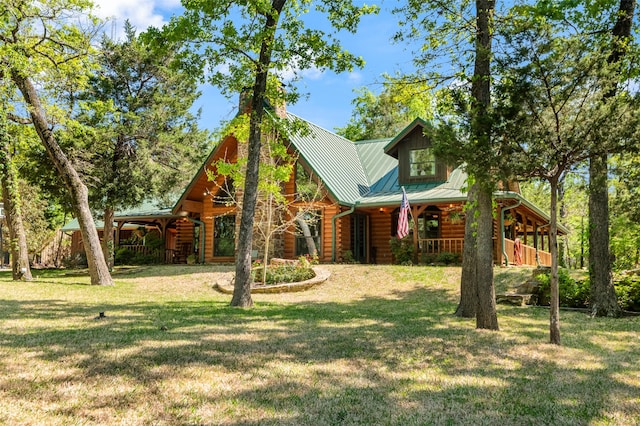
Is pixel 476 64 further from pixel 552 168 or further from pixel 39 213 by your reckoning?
pixel 39 213

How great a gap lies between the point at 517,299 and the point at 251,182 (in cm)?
755

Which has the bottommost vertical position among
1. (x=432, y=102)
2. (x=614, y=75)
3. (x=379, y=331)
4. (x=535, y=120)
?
(x=379, y=331)

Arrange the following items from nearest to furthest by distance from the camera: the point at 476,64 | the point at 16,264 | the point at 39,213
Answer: the point at 476,64
the point at 16,264
the point at 39,213

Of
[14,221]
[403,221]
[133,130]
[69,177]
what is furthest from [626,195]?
[14,221]

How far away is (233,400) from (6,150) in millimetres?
16251

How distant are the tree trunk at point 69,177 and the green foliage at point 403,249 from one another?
1094 centimetres

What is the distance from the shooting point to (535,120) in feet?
23.9

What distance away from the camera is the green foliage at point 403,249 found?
20141mm

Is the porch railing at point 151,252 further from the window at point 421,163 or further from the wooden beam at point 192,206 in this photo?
the window at point 421,163

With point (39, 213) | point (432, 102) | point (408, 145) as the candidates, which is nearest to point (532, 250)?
point (408, 145)

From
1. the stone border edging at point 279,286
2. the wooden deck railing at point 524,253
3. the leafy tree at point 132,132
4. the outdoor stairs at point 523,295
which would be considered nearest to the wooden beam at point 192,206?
the leafy tree at point 132,132

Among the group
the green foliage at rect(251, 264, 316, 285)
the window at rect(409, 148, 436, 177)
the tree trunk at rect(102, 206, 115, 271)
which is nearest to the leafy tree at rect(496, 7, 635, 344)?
the green foliage at rect(251, 264, 316, 285)

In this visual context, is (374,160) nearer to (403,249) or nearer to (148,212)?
(403,249)

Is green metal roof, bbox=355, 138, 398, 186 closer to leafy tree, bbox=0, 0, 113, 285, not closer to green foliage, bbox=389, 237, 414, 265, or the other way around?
green foliage, bbox=389, 237, 414, 265
